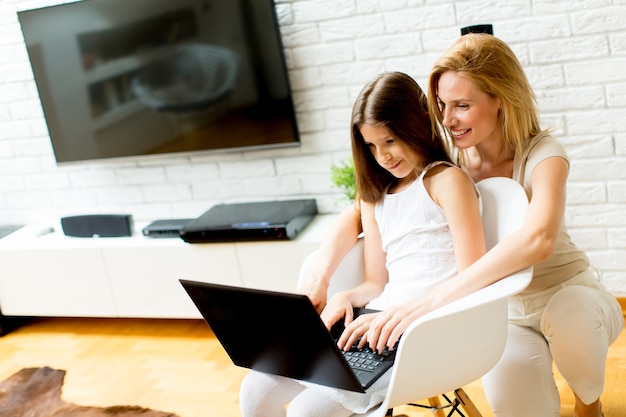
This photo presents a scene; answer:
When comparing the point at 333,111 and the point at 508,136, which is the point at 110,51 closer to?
the point at 333,111

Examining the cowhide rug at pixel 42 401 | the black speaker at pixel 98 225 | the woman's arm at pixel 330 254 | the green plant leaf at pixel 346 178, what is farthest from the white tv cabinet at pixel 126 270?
the woman's arm at pixel 330 254

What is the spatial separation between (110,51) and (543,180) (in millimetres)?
1980

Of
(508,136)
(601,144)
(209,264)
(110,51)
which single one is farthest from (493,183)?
(110,51)

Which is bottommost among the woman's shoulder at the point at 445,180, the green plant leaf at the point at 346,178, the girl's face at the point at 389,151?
the green plant leaf at the point at 346,178

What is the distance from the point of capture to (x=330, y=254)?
1.75 metres

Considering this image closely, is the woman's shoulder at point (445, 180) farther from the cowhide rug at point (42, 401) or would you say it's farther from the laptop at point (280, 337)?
the cowhide rug at point (42, 401)

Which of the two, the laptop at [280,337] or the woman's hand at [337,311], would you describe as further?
the woman's hand at [337,311]

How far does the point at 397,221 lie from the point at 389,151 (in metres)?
0.18

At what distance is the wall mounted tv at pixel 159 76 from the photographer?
2740 millimetres

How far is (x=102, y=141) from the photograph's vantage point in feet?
10.2

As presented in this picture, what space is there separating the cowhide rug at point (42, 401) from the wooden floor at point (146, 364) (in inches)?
1.5

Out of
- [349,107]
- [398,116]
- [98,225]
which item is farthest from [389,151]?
A: [98,225]

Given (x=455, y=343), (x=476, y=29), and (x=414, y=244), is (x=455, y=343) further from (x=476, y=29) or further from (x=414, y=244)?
(x=476, y=29)

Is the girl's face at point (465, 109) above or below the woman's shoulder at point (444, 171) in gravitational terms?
above
